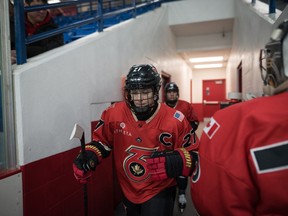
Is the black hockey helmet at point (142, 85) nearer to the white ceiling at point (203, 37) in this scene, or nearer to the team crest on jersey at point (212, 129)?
the team crest on jersey at point (212, 129)

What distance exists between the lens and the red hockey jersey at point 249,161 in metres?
0.67

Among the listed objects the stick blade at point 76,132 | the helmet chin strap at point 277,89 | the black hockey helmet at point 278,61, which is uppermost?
the black hockey helmet at point 278,61

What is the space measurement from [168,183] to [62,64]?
126cm

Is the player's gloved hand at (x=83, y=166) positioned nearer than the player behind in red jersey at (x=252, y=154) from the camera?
No

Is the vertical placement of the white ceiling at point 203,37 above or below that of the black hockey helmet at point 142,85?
above

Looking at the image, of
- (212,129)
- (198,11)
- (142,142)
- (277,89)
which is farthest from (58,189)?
(198,11)

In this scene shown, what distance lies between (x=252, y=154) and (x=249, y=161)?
0.08 ft

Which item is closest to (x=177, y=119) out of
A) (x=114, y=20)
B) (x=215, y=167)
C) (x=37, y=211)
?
(x=215, y=167)

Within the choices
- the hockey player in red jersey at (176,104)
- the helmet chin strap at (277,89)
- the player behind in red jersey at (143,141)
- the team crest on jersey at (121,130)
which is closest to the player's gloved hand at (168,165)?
the player behind in red jersey at (143,141)

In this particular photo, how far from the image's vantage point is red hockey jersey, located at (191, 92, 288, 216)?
0.67 m

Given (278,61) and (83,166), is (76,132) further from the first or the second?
(278,61)

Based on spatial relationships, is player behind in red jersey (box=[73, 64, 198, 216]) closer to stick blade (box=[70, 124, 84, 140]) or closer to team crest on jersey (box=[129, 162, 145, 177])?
team crest on jersey (box=[129, 162, 145, 177])

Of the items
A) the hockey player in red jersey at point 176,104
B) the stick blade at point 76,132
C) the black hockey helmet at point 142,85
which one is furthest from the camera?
the hockey player in red jersey at point 176,104

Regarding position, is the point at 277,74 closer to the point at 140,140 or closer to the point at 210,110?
the point at 140,140
